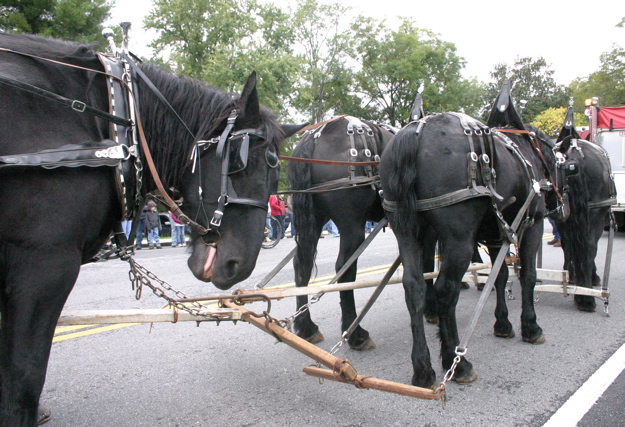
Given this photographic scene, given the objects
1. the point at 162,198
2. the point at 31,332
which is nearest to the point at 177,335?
the point at 162,198

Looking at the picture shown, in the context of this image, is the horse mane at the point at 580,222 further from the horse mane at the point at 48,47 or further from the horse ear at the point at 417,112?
the horse mane at the point at 48,47

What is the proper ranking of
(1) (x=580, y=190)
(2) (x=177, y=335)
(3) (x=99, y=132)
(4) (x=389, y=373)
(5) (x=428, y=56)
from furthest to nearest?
(5) (x=428, y=56) → (1) (x=580, y=190) → (2) (x=177, y=335) → (4) (x=389, y=373) → (3) (x=99, y=132)

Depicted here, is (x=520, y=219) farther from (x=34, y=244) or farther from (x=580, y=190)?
(x=34, y=244)

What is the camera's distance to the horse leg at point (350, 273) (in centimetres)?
422

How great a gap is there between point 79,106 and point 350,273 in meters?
2.94

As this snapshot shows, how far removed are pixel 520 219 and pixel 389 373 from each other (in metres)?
1.73

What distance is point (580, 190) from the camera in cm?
584

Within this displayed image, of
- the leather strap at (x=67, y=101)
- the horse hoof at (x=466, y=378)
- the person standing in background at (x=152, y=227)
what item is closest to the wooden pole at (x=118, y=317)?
the leather strap at (x=67, y=101)

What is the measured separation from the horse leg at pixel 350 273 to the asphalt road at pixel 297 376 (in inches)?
4.2

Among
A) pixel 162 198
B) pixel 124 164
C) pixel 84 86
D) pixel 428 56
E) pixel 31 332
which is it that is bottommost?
pixel 31 332

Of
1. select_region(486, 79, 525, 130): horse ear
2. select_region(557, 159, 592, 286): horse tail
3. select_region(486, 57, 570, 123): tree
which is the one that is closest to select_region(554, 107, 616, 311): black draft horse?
select_region(557, 159, 592, 286): horse tail

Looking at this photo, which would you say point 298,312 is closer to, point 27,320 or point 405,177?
point 405,177

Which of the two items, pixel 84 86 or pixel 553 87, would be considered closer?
pixel 84 86

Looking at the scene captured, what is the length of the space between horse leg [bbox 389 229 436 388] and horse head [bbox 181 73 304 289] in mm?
1453
